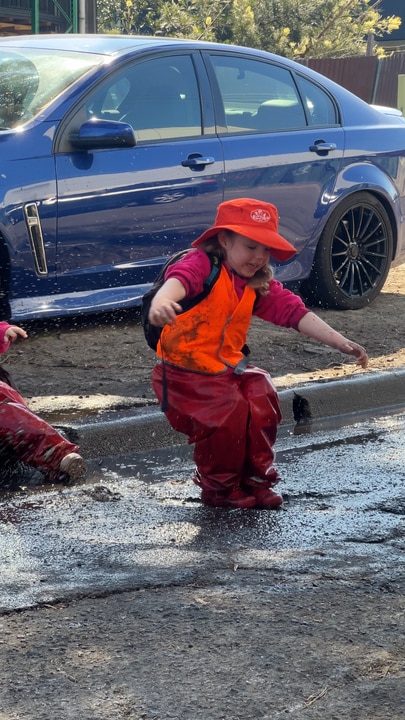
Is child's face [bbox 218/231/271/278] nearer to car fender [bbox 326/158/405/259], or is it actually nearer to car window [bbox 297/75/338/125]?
car fender [bbox 326/158/405/259]

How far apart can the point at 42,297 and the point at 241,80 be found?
83.4 inches

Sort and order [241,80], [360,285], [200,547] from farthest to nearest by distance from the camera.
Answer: [360,285] < [241,80] < [200,547]

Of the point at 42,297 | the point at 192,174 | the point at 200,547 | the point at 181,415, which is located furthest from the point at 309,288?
the point at 200,547

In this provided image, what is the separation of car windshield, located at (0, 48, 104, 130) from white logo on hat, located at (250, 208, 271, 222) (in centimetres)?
266

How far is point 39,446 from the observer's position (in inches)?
195

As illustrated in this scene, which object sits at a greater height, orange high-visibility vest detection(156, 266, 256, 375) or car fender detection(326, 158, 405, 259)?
orange high-visibility vest detection(156, 266, 256, 375)

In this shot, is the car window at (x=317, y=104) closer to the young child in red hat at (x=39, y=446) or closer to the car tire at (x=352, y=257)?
the car tire at (x=352, y=257)

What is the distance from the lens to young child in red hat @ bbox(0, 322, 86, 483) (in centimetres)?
493

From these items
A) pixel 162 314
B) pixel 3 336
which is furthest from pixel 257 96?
pixel 162 314

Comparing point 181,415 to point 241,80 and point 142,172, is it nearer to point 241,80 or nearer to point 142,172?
point 142,172

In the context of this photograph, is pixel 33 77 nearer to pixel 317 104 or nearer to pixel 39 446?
pixel 317 104

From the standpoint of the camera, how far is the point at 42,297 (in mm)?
6844

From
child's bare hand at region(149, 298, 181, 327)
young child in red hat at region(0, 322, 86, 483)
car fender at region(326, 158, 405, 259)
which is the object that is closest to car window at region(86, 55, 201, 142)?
car fender at region(326, 158, 405, 259)

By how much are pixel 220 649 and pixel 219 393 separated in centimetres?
151
